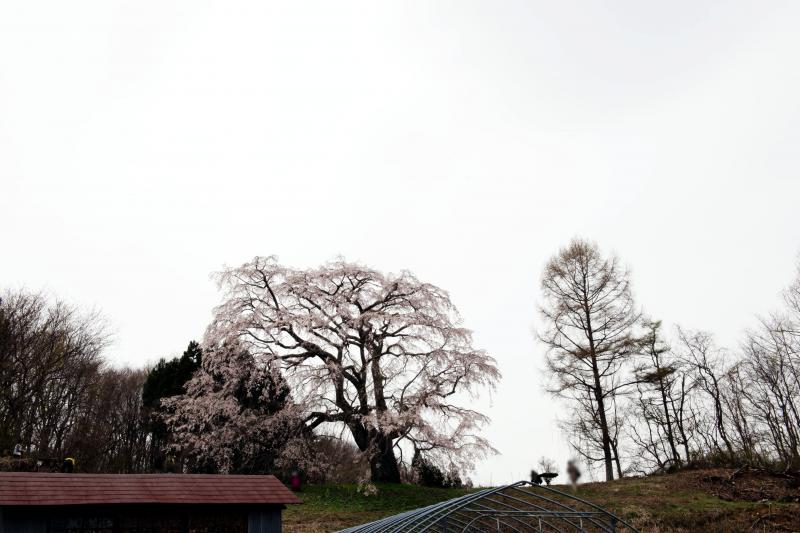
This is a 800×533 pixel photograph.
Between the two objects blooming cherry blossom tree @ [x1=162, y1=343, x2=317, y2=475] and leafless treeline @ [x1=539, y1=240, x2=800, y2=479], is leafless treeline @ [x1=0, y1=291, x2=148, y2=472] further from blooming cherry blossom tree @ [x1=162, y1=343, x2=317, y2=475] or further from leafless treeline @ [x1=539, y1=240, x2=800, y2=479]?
leafless treeline @ [x1=539, y1=240, x2=800, y2=479]

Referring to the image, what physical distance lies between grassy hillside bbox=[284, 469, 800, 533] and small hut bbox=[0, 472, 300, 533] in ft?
6.88

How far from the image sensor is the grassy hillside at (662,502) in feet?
53.9

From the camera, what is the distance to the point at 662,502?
1895cm

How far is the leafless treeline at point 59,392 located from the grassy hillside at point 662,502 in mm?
13967

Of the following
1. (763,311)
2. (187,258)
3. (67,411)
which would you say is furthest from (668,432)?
(67,411)

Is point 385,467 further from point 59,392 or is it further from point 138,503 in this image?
point 59,392

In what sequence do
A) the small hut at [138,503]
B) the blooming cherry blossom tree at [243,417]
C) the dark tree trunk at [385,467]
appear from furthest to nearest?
1. the dark tree trunk at [385,467]
2. the blooming cherry blossom tree at [243,417]
3. the small hut at [138,503]

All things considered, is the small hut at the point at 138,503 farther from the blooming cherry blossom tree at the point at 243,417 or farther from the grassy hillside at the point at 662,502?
the blooming cherry blossom tree at the point at 243,417

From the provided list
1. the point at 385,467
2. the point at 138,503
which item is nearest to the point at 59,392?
the point at 385,467

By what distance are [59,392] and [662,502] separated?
27074 millimetres

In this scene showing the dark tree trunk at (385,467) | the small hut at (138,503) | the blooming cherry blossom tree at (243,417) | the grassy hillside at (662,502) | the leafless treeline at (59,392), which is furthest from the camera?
the leafless treeline at (59,392)

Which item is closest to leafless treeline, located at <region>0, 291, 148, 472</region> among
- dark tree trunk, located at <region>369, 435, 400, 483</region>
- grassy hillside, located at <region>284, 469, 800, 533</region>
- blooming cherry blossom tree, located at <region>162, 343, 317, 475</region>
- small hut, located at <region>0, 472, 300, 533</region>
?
blooming cherry blossom tree, located at <region>162, 343, 317, 475</region>

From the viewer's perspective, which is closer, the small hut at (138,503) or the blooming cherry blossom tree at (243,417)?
the small hut at (138,503)

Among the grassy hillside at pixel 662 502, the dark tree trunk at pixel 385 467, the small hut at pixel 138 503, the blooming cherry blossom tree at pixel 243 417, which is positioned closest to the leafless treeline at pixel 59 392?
the blooming cherry blossom tree at pixel 243 417
